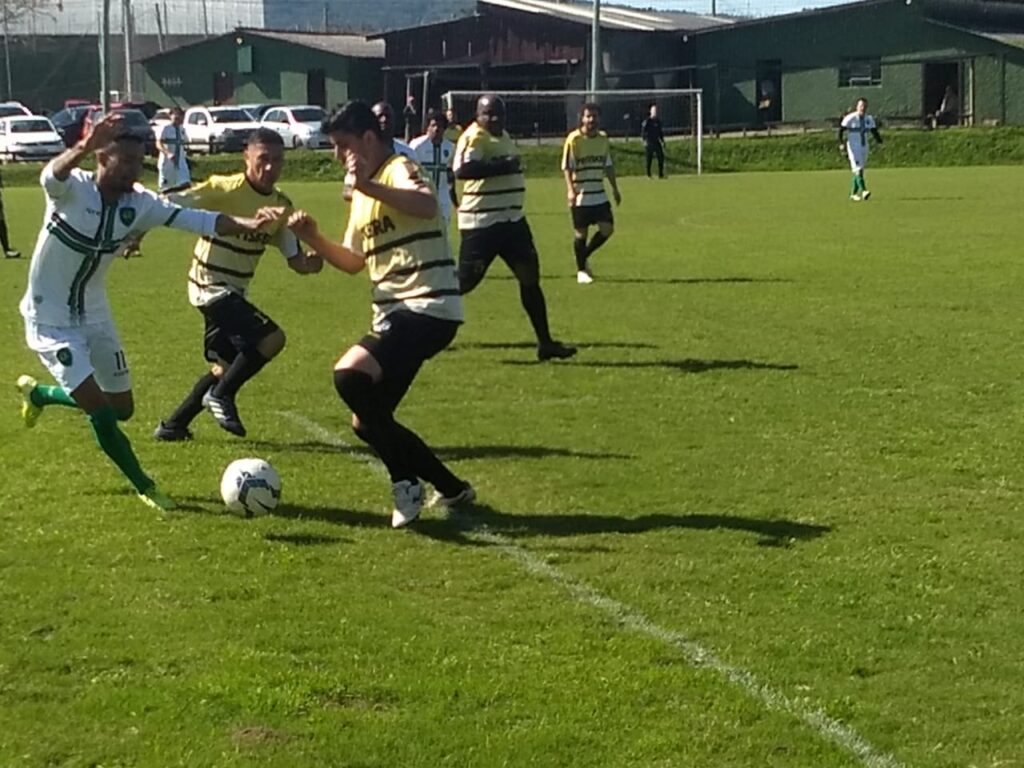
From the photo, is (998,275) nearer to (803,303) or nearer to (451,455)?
(803,303)

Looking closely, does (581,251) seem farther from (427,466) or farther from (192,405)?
(427,466)

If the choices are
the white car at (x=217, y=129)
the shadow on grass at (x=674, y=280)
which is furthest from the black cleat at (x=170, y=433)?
the white car at (x=217, y=129)

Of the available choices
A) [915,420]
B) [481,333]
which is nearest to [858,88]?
[481,333]

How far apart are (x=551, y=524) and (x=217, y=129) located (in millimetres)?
46221

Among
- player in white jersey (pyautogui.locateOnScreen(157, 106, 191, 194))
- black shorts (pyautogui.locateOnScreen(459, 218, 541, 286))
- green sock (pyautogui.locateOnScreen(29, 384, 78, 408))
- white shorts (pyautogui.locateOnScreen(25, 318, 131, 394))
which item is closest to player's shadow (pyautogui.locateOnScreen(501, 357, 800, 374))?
black shorts (pyautogui.locateOnScreen(459, 218, 541, 286))

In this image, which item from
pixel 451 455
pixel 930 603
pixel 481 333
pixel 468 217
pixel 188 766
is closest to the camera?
pixel 188 766

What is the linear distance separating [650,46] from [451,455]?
54.0 meters

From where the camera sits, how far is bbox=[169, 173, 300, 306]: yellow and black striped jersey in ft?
32.1

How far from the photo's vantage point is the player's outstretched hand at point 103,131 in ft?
24.0

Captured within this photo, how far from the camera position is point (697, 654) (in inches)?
235

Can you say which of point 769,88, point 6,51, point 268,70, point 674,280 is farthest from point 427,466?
point 6,51

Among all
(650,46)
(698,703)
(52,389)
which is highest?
(650,46)

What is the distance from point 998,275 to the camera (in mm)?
18234

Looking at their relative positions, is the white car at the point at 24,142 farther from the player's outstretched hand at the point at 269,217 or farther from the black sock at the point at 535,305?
the player's outstretched hand at the point at 269,217
